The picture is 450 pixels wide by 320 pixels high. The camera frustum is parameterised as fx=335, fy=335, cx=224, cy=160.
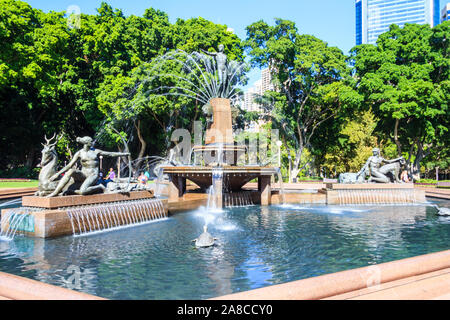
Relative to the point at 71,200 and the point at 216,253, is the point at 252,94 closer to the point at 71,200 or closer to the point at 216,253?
the point at 71,200

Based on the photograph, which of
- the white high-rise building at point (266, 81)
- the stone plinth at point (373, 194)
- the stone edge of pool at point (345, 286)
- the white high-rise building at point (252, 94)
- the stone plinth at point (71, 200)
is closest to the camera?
the stone edge of pool at point (345, 286)

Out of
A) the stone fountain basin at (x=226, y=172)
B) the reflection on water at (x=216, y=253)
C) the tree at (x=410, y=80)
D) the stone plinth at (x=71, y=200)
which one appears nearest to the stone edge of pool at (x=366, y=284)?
the reflection on water at (x=216, y=253)

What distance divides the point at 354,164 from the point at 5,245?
4283 centimetres

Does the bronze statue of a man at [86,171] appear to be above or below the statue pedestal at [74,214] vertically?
above

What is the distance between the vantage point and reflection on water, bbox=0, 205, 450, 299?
6.20m

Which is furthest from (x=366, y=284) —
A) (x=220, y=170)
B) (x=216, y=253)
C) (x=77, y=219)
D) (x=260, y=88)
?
(x=260, y=88)

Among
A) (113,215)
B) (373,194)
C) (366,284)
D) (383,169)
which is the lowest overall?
(366,284)

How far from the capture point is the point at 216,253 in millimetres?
8234

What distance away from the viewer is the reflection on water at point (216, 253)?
20.4 ft

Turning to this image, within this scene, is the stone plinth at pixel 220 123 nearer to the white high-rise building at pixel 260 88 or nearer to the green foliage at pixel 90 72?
the green foliage at pixel 90 72

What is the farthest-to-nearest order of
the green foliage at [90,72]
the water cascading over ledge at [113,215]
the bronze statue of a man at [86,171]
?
the green foliage at [90,72] < the bronze statue of a man at [86,171] < the water cascading over ledge at [113,215]

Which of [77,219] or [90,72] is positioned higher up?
[90,72]

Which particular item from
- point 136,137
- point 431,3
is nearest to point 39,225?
point 136,137

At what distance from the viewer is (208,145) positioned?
62.3ft
